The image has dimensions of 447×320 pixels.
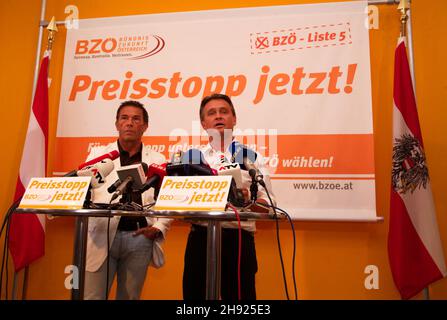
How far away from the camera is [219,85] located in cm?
288

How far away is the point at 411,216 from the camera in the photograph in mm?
2439

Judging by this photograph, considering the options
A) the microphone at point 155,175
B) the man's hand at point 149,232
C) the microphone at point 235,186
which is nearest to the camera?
the microphone at point 235,186

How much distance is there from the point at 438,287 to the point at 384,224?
1.71 feet

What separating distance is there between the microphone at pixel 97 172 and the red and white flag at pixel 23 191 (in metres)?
1.57

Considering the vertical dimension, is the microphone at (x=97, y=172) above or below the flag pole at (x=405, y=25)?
below

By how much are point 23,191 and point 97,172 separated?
1.66m

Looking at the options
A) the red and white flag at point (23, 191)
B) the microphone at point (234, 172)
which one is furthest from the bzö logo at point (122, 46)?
the microphone at point (234, 172)

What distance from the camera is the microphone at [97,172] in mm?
1463

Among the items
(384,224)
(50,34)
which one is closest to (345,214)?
(384,224)

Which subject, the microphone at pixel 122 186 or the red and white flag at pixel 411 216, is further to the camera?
the red and white flag at pixel 411 216

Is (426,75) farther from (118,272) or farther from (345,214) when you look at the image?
(118,272)

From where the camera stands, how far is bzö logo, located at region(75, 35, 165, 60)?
302 cm

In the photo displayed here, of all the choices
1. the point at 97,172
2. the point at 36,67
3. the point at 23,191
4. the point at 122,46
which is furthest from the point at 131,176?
the point at 36,67

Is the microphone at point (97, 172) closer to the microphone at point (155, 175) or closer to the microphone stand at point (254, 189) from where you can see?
the microphone at point (155, 175)
